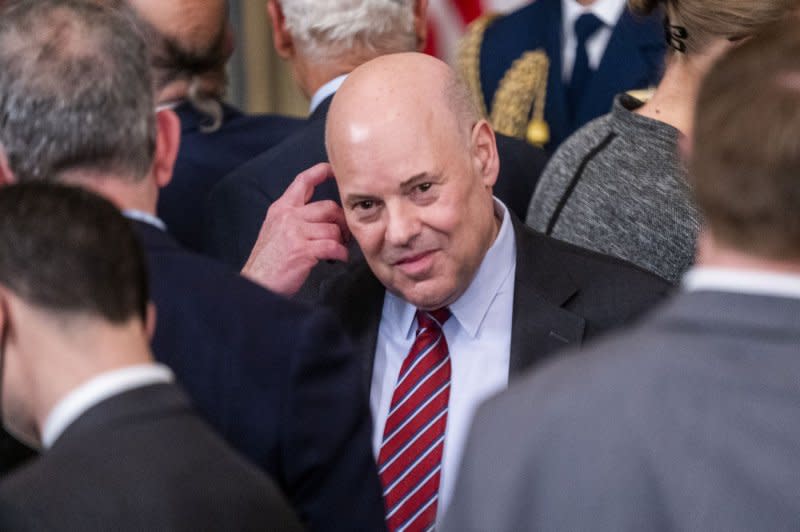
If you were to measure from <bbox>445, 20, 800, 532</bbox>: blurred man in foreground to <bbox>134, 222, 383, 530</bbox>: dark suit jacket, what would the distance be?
410mm

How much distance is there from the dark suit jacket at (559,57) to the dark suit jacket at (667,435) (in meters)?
1.82

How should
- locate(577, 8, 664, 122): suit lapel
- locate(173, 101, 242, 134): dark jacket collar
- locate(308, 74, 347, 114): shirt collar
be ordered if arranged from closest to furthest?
locate(308, 74, 347, 114): shirt collar
locate(173, 101, 242, 134): dark jacket collar
locate(577, 8, 664, 122): suit lapel

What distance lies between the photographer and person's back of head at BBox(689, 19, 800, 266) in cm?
127

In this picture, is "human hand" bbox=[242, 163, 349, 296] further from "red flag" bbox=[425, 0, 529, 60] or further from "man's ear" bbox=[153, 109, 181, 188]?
"red flag" bbox=[425, 0, 529, 60]

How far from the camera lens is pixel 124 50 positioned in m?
1.73

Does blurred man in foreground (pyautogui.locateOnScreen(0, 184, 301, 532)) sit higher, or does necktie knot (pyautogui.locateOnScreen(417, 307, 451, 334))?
blurred man in foreground (pyautogui.locateOnScreen(0, 184, 301, 532))

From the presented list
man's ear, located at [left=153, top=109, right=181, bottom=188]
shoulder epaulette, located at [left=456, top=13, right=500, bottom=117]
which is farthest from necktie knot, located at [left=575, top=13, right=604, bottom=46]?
man's ear, located at [left=153, top=109, right=181, bottom=188]

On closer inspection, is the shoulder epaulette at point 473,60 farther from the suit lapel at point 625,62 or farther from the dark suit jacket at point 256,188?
the dark suit jacket at point 256,188

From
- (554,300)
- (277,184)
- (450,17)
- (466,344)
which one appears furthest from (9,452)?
(450,17)

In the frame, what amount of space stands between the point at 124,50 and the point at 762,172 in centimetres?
83

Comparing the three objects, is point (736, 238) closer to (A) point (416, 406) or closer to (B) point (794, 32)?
(B) point (794, 32)

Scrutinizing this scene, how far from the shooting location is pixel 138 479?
4.26ft

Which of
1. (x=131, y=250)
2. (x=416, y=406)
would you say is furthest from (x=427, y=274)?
(x=131, y=250)

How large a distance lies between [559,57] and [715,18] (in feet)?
3.78
